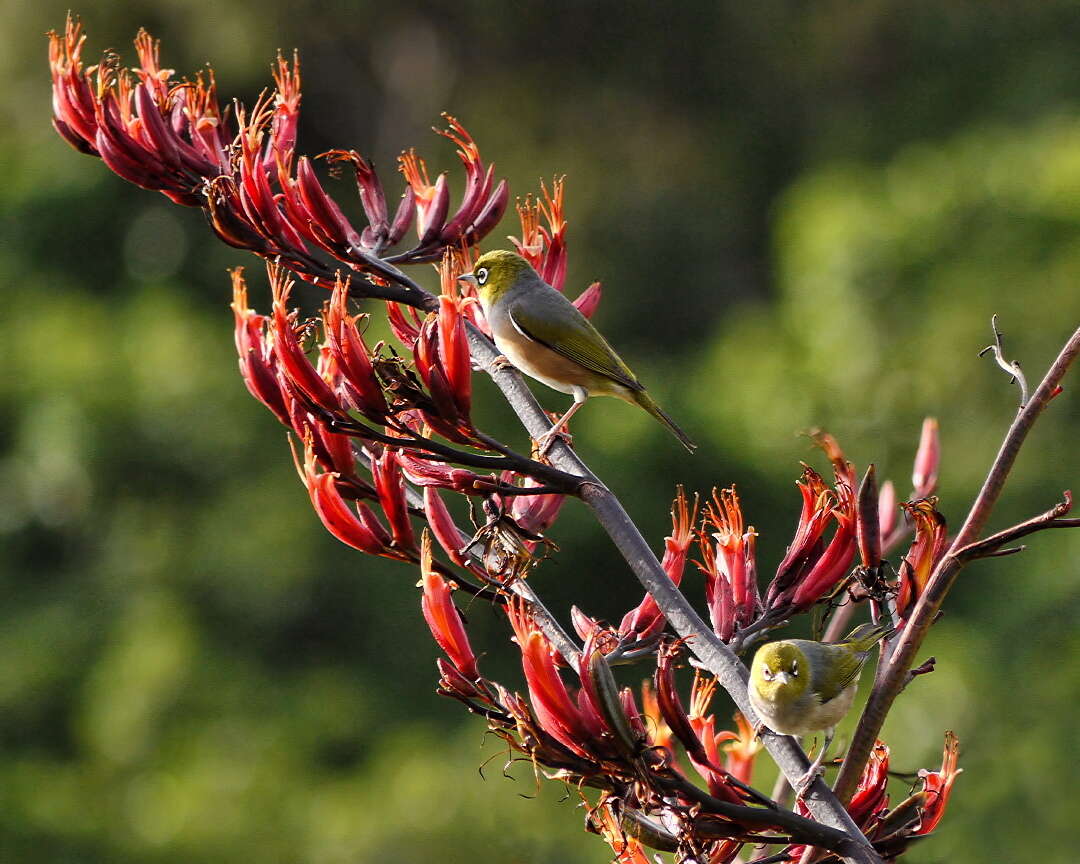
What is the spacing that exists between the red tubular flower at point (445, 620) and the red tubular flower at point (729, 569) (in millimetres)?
215

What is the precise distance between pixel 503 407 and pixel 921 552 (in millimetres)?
7129

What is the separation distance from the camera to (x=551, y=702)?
0.98m

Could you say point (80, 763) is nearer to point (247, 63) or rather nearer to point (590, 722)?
point (247, 63)

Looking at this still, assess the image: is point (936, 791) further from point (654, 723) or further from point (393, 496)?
point (393, 496)

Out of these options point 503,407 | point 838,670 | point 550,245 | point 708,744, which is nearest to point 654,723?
point 708,744

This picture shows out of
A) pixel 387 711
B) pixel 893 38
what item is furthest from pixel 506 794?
pixel 893 38

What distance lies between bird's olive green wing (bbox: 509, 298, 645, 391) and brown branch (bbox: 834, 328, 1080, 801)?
2.41 ft

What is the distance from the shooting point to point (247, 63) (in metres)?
9.99

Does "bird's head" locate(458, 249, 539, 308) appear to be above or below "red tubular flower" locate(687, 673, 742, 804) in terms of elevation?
above

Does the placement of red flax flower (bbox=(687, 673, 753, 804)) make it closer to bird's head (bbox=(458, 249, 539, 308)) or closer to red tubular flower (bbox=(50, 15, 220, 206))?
bird's head (bbox=(458, 249, 539, 308))

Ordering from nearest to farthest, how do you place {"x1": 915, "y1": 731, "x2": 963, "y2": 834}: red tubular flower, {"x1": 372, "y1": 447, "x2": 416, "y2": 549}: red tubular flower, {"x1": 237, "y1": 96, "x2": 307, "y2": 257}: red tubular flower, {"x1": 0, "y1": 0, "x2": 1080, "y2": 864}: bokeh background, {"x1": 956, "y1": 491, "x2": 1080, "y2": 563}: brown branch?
{"x1": 956, "y1": 491, "x2": 1080, "y2": 563}: brown branch → {"x1": 915, "y1": 731, "x2": 963, "y2": 834}: red tubular flower → {"x1": 372, "y1": 447, "x2": 416, "y2": 549}: red tubular flower → {"x1": 237, "y1": 96, "x2": 307, "y2": 257}: red tubular flower → {"x1": 0, "y1": 0, "x2": 1080, "y2": 864}: bokeh background

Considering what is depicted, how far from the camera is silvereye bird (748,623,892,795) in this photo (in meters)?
1.11

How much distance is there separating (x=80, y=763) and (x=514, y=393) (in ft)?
22.4

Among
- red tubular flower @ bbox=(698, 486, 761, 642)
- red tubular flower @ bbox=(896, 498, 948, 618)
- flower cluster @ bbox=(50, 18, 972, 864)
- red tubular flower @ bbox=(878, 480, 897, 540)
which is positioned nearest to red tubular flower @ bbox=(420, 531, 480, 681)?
flower cluster @ bbox=(50, 18, 972, 864)
